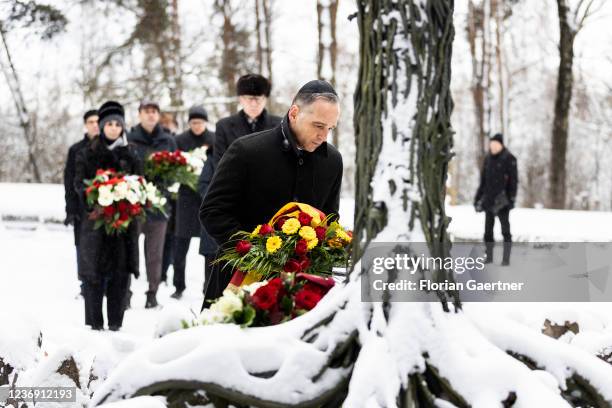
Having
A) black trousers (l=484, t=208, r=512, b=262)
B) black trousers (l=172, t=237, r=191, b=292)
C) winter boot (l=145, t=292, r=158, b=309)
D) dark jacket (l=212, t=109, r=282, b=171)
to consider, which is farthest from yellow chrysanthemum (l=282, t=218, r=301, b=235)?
A: black trousers (l=484, t=208, r=512, b=262)

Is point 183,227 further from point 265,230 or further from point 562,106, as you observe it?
point 562,106

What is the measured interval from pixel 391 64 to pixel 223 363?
1.02 meters

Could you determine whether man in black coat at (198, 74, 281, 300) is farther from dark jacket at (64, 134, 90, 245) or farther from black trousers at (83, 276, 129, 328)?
dark jacket at (64, 134, 90, 245)

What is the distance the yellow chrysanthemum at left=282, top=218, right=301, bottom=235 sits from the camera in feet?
11.1

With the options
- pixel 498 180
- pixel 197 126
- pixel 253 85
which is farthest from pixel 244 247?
pixel 498 180

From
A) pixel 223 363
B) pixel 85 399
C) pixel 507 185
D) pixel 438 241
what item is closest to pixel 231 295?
pixel 223 363

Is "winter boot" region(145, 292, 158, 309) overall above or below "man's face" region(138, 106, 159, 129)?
below

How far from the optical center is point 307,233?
11.0ft

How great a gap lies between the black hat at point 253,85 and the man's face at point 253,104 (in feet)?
0.11

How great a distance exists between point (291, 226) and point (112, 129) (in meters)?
3.83

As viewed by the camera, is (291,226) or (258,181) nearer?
(291,226)

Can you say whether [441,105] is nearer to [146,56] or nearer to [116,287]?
[116,287]

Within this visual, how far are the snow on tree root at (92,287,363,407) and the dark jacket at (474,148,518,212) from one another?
9.92 m

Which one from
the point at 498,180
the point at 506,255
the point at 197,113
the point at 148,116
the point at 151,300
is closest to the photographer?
the point at 151,300
